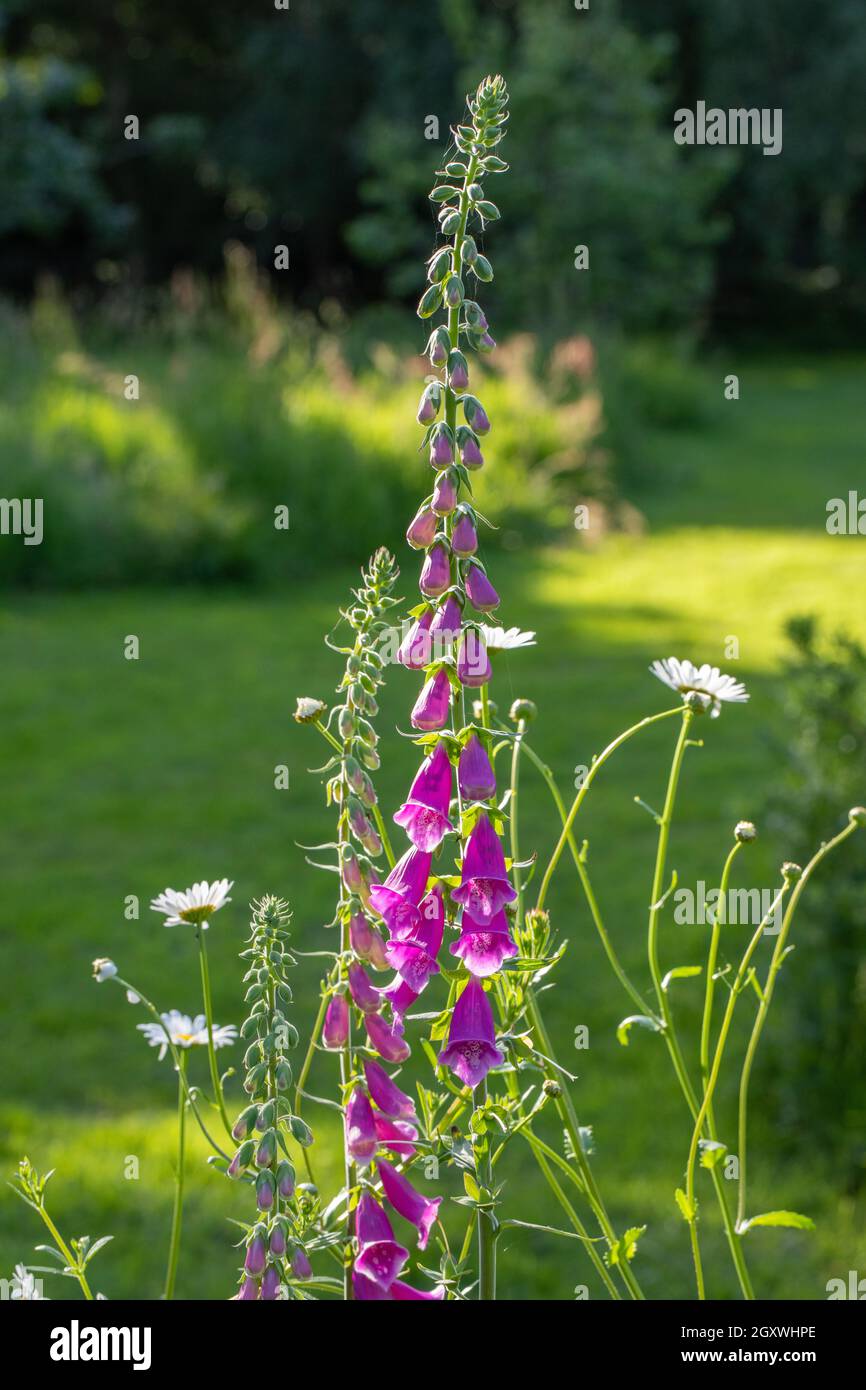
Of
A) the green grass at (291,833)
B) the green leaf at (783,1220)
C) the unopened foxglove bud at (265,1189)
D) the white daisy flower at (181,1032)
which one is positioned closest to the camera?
the unopened foxglove bud at (265,1189)

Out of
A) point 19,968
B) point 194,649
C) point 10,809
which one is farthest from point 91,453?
point 19,968

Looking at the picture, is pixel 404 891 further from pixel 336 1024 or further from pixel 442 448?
pixel 442 448

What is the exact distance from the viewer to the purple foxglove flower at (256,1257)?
1018 mm

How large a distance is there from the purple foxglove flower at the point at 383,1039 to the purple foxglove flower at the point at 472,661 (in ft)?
0.81

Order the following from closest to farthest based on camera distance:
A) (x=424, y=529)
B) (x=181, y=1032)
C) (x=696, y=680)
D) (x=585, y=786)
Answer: (x=424, y=529) → (x=585, y=786) → (x=696, y=680) → (x=181, y=1032)

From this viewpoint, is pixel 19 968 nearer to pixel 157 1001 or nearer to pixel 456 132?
pixel 157 1001

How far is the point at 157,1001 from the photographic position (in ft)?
14.9

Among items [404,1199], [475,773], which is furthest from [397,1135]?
[475,773]

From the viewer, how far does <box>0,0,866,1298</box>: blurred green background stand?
364 centimetres

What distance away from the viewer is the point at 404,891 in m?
1.12

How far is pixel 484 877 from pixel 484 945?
0.16ft

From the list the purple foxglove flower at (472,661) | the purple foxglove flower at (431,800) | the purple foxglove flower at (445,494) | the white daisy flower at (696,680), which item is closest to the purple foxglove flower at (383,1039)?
the purple foxglove flower at (431,800)

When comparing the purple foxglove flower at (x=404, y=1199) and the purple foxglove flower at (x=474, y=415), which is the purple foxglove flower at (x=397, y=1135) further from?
the purple foxglove flower at (x=474, y=415)

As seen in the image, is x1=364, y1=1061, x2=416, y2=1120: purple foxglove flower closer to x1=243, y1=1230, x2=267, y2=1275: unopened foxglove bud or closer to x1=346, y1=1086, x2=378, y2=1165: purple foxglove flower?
x1=346, y1=1086, x2=378, y2=1165: purple foxglove flower
